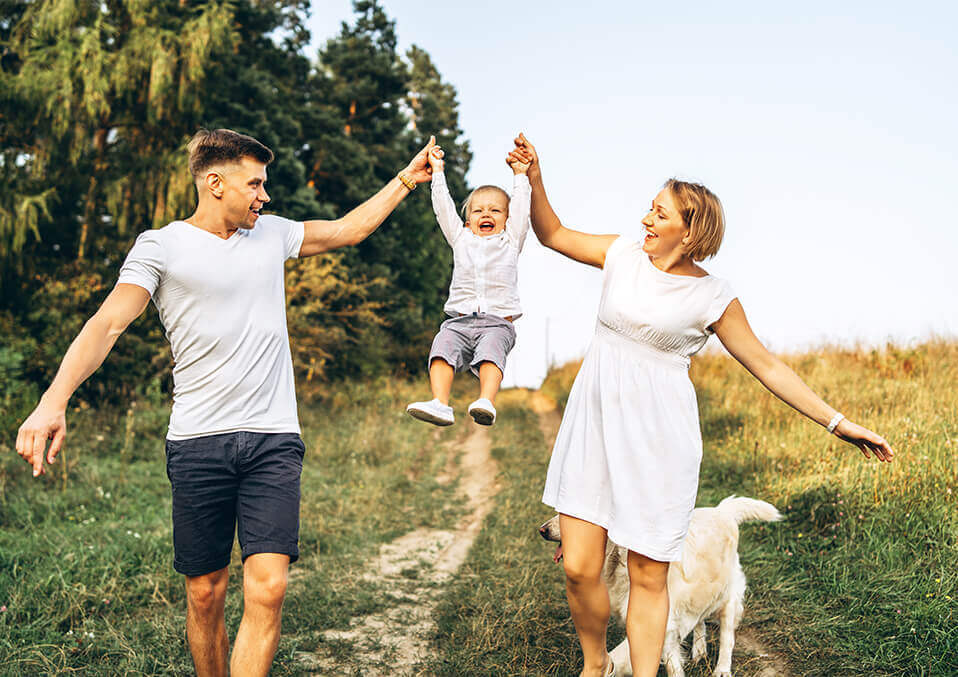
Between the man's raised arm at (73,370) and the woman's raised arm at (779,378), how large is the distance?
2537 mm

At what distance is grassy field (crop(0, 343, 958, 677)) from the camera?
174 inches

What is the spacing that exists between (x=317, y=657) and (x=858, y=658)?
10.8ft

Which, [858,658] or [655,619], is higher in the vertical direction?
[655,619]

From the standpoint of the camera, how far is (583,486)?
131 inches

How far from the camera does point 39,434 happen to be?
2740 millimetres

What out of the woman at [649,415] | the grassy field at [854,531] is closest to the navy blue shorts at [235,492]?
the woman at [649,415]

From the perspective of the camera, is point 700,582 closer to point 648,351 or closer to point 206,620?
point 648,351

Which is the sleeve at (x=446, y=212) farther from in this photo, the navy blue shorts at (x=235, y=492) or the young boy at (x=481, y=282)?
the navy blue shorts at (x=235, y=492)

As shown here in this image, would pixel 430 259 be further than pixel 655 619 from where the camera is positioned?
Yes

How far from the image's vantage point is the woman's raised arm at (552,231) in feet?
12.0

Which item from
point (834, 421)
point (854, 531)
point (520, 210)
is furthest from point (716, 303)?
point (854, 531)

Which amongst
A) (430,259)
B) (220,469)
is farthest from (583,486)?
(430,259)

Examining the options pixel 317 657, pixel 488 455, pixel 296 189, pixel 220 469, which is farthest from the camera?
pixel 296 189

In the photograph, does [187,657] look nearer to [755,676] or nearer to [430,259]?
[755,676]
